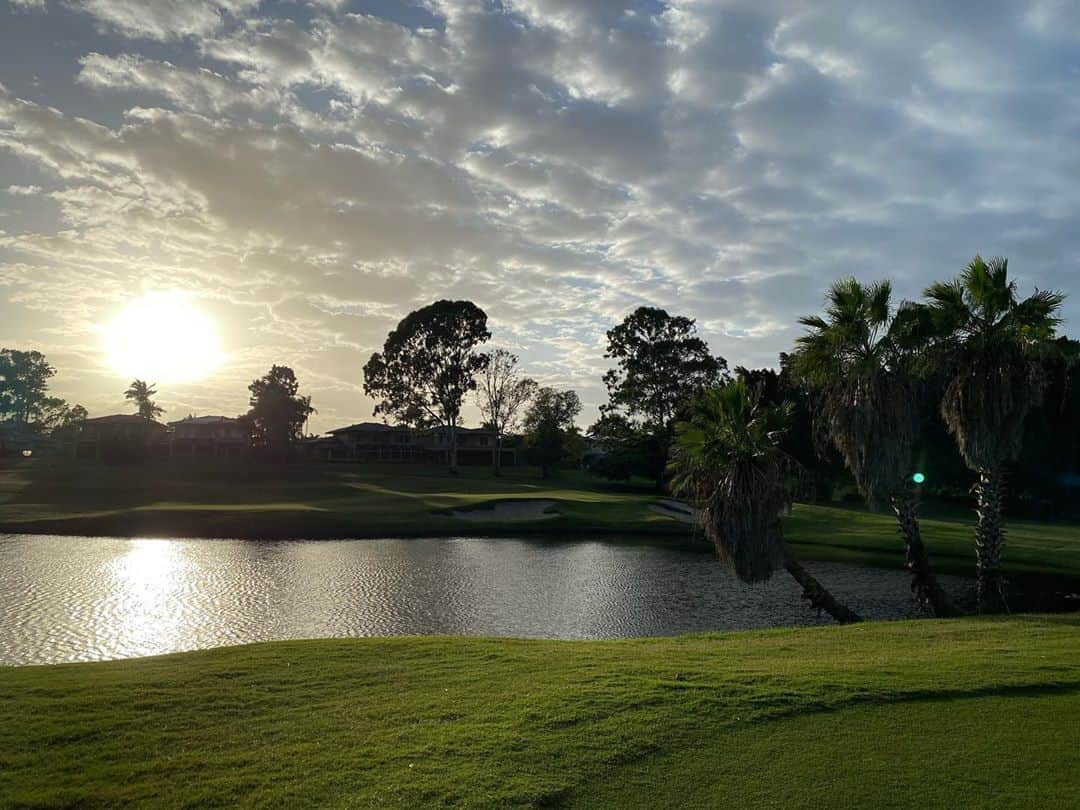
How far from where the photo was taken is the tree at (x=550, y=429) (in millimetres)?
107562

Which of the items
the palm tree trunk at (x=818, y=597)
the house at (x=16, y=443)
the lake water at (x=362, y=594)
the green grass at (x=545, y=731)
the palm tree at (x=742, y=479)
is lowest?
the lake water at (x=362, y=594)

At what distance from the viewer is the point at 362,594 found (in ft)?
95.0

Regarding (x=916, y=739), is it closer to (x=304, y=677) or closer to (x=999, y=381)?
(x=304, y=677)

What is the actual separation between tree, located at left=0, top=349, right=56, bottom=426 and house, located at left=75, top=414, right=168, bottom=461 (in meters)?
63.4

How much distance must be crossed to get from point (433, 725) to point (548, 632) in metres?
12.9

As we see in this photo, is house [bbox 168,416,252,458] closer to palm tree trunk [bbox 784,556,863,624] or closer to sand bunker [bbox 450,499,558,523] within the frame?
sand bunker [bbox 450,499,558,523]

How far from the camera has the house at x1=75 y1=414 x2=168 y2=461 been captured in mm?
90062

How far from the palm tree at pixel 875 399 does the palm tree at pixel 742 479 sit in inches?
88.5

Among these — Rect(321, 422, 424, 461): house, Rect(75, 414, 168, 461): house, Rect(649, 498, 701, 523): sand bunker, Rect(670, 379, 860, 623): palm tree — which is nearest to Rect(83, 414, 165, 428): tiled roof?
Rect(75, 414, 168, 461): house

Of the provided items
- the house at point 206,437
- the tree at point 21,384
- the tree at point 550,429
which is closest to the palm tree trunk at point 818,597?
the tree at point 550,429

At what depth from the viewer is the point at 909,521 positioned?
26.2 m

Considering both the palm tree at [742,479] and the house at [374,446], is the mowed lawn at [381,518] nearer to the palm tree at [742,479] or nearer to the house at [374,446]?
the palm tree at [742,479]

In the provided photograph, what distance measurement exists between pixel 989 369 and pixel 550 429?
83.8 m

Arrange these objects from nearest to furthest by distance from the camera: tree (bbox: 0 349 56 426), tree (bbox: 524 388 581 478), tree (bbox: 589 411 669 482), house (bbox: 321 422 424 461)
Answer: tree (bbox: 589 411 669 482) < tree (bbox: 524 388 581 478) < house (bbox: 321 422 424 461) < tree (bbox: 0 349 56 426)
